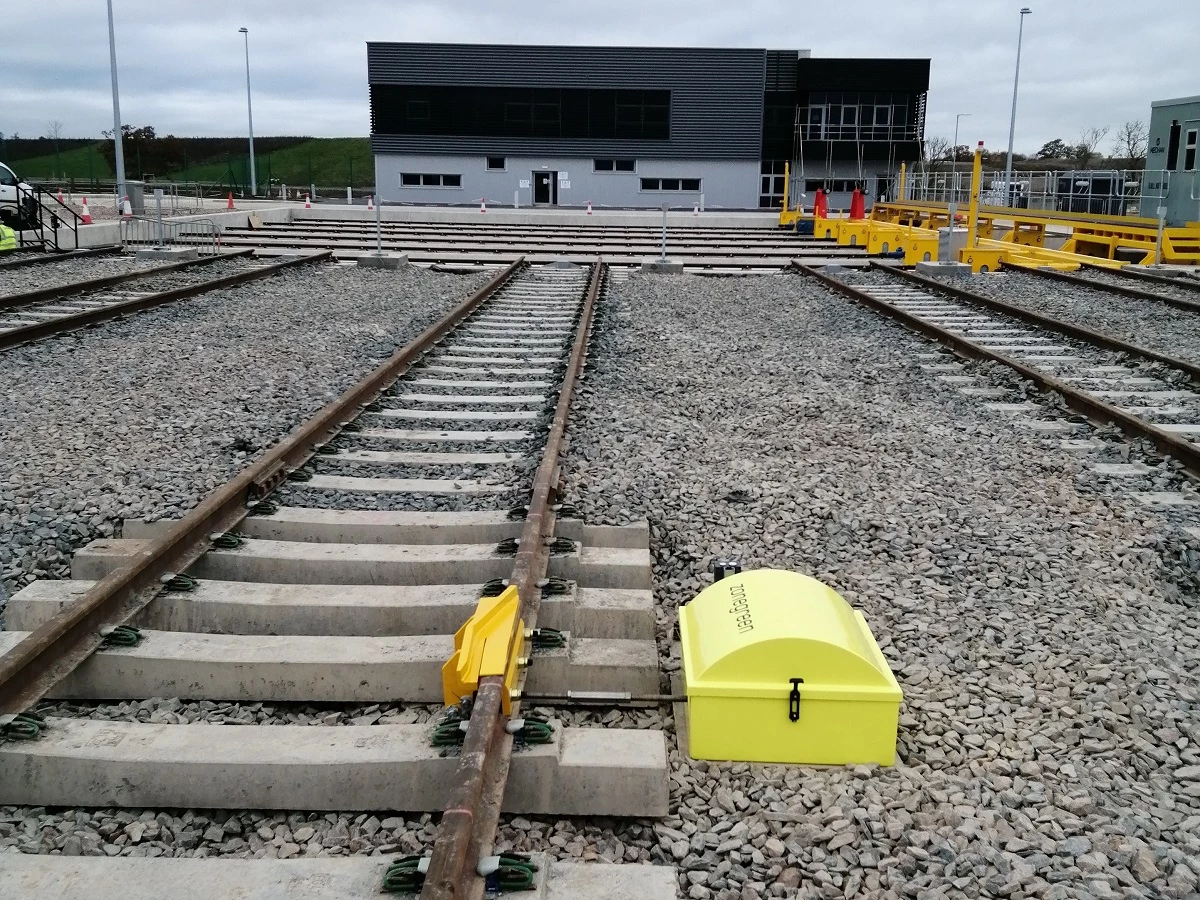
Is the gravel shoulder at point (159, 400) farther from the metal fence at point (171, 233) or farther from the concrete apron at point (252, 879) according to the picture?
the metal fence at point (171, 233)

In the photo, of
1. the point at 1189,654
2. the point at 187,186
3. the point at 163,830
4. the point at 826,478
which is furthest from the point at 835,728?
A: the point at 187,186

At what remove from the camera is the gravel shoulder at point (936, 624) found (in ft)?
9.09

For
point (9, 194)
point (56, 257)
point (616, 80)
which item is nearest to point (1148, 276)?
point (56, 257)

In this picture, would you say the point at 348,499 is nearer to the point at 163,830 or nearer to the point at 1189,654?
the point at 163,830

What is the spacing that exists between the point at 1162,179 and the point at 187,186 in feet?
156

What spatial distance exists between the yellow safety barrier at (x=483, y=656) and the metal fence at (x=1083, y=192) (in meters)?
23.6

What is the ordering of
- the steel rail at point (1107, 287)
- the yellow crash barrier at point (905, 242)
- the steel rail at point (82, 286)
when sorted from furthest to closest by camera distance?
1. the yellow crash barrier at point (905, 242)
2. the steel rail at point (1107, 287)
3. the steel rail at point (82, 286)

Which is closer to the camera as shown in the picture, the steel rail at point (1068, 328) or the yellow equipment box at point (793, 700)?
the yellow equipment box at point (793, 700)

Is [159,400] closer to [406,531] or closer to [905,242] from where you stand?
[406,531]

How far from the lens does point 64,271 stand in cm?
1728

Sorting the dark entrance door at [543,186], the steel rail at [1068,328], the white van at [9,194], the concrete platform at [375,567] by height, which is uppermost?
the dark entrance door at [543,186]

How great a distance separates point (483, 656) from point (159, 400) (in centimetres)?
545

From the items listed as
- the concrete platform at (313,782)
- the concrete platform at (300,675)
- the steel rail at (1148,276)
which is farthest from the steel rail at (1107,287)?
the concrete platform at (313,782)

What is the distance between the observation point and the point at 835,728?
3227mm
